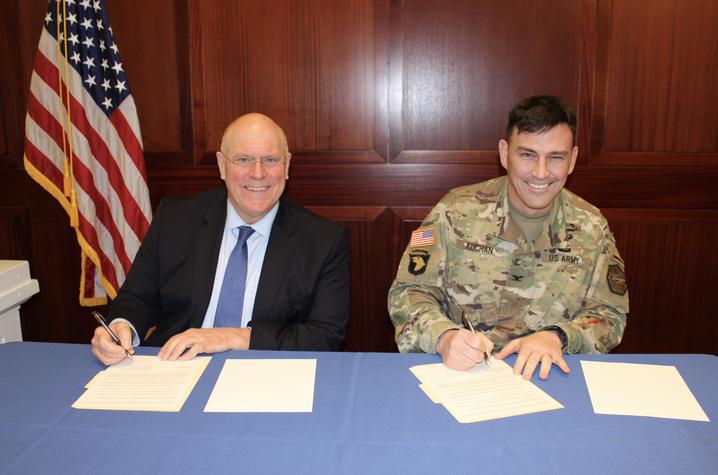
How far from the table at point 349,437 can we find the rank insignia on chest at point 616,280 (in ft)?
1.66

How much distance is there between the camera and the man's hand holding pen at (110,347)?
1.40 meters

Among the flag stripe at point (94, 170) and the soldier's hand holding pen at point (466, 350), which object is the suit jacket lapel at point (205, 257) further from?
the flag stripe at point (94, 170)

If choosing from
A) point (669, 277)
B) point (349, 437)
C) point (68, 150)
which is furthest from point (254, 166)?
point (669, 277)

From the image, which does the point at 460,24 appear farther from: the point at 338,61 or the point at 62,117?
the point at 62,117

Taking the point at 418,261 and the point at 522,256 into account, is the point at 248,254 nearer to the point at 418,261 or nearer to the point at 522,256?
the point at 418,261

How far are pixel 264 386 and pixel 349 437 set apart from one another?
0.30 meters

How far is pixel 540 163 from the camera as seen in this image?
5.77ft

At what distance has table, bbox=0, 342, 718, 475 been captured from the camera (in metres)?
0.98

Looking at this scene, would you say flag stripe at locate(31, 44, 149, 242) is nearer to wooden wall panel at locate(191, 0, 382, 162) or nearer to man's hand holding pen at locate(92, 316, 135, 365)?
wooden wall panel at locate(191, 0, 382, 162)

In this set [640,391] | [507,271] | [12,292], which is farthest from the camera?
[12,292]

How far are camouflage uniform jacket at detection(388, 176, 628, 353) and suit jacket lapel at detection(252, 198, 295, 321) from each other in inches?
15.3

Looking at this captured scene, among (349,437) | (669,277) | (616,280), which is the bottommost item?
(669,277)

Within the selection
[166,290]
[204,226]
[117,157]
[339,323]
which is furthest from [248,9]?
[339,323]

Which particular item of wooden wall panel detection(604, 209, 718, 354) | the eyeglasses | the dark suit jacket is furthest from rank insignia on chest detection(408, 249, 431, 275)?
wooden wall panel detection(604, 209, 718, 354)
